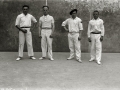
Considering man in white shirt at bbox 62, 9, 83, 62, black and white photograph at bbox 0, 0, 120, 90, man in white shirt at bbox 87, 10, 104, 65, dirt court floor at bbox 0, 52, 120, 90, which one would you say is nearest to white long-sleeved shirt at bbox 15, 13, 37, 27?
black and white photograph at bbox 0, 0, 120, 90

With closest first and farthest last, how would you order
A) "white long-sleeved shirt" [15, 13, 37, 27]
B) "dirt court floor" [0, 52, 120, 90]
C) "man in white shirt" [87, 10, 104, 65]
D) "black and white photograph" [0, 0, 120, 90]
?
1. "dirt court floor" [0, 52, 120, 90]
2. "black and white photograph" [0, 0, 120, 90]
3. "man in white shirt" [87, 10, 104, 65]
4. "white long-sleeved shirt" [15, 13, 37, 27]

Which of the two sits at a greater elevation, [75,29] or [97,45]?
[75,29]

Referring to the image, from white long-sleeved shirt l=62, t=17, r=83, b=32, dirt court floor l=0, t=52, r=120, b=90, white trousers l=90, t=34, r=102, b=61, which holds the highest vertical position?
white long-sleeved shirt l=62, t=17, r=83, b=32

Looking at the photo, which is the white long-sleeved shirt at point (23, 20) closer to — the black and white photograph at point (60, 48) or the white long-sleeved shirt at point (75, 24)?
the black and white photograph at point (60, 48)

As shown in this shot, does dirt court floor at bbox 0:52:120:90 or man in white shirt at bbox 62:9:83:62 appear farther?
man in white shirt at bbox 62:9:83:62

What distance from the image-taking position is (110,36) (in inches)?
389

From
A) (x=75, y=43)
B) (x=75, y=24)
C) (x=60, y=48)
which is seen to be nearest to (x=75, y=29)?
(x=75, y=24)

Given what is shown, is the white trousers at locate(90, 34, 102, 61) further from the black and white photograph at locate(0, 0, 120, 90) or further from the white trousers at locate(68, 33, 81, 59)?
the white trousers at locate(68, 33, 81, 59)

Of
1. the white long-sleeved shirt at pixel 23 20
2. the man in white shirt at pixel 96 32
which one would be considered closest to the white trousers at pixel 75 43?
the man in white shirt at pixel 96 32

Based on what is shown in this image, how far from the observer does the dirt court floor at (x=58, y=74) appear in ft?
18.6

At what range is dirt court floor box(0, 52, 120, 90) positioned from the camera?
568 cm

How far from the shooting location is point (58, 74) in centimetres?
661

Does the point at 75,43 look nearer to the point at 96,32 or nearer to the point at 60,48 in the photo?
the point at 96,32

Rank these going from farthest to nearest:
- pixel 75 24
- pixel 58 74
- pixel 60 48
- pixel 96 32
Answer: pixel 60 48 → pixel 75 24 → pixel 96 32 → pixel 58 74
